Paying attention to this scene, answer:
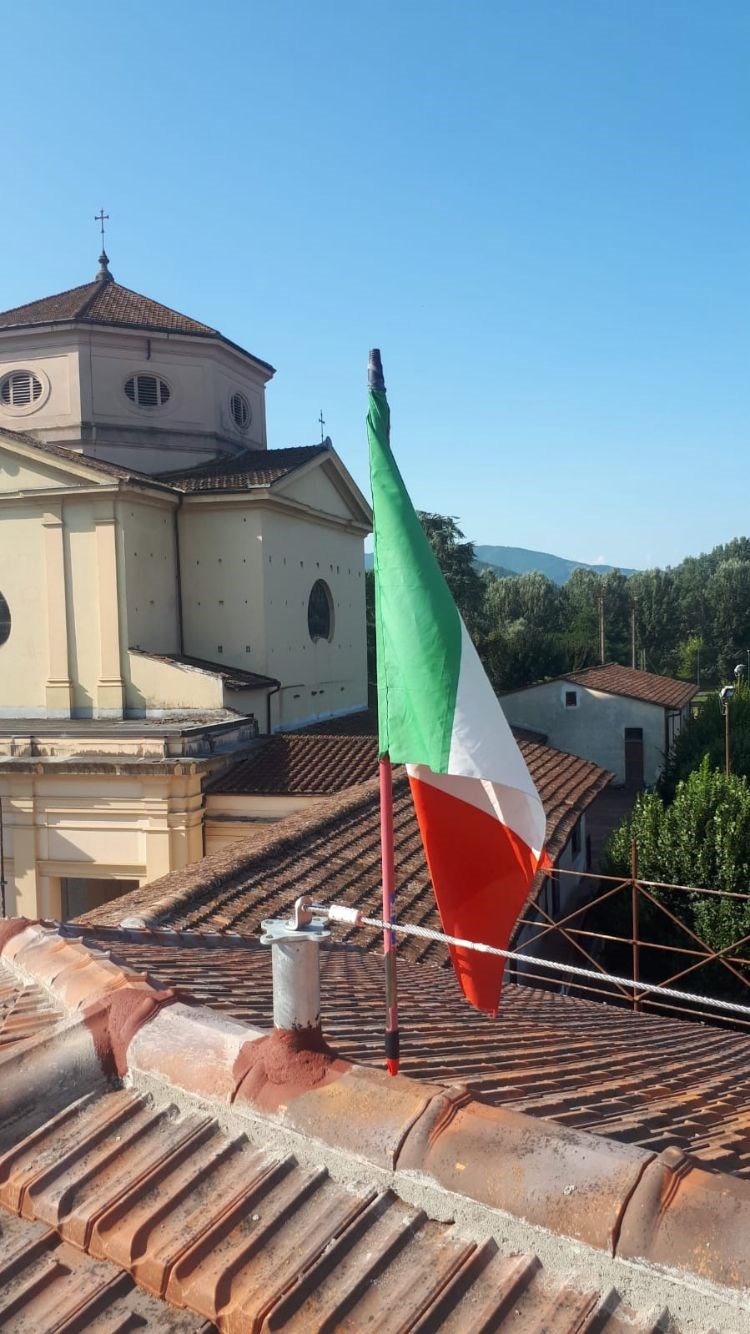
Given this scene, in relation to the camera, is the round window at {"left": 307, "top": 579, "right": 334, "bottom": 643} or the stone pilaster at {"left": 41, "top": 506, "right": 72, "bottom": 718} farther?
the round window at {"left": 307, "top": 579, "right": 334, "bottom": 643}

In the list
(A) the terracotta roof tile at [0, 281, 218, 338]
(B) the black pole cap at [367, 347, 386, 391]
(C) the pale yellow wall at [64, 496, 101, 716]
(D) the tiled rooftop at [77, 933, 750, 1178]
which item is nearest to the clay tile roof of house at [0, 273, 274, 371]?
(A) the terracotta roof tile at [0, 281, 218, 338]

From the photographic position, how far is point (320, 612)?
25188 mm

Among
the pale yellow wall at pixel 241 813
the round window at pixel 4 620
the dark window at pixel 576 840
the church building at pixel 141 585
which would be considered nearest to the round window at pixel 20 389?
the church building at pixel 141 585

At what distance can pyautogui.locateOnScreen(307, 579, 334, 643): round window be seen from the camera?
2458 cm

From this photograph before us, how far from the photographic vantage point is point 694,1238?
2.19 m

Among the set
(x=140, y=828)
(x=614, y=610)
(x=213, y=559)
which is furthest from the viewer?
(x=614, y=610)

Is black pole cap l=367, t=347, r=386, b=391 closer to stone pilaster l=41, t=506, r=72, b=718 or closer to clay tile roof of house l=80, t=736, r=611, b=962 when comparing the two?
clay tile roof of house l=80, t=736, r=611, b=962

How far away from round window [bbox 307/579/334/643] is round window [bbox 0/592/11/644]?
6.55 m

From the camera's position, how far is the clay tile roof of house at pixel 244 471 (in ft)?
71.8

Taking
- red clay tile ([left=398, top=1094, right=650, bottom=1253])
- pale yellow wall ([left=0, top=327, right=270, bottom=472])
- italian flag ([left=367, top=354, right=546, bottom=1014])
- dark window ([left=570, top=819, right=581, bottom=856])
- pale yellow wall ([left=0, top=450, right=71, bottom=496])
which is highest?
pale yellow wall ([left=0, top=327, right=270, bottom=472])

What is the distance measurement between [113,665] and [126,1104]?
1789 cm

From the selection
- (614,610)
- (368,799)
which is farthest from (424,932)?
(614,610)

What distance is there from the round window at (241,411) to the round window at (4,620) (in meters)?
7.65

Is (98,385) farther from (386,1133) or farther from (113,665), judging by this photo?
(386,1133)
